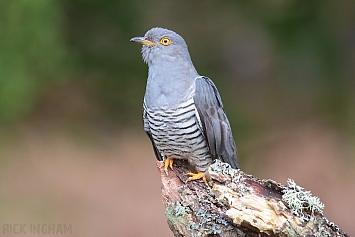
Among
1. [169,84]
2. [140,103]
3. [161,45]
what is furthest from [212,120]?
[140,103]

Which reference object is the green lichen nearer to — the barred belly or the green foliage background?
the barred belly

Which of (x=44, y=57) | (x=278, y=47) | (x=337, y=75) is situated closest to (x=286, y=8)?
(x=278, y=47)

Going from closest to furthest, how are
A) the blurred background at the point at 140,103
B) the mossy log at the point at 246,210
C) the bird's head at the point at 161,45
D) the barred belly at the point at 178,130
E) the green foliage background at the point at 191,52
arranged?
1. the mossy log at the point at 246,210
2. the barred belly at the point at 178,130
3. the bird's head at the point at 161,45
4. the green foliage background at the point at 191,52
5. the blurred background at the point at 140,103

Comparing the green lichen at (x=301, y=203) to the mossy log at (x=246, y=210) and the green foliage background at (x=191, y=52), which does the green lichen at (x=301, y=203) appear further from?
the green foliage background at (x=191, y=52)

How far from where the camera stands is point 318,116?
17.1ft

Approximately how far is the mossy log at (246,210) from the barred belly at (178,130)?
46 cm

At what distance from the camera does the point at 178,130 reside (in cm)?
283

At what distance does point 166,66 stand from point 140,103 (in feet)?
6.24

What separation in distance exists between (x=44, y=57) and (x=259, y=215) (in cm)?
274

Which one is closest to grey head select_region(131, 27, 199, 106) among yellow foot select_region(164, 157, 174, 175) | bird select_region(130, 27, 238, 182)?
bird select_region(130, 27, 238, 182)

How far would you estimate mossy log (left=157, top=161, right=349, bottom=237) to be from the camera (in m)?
2.02

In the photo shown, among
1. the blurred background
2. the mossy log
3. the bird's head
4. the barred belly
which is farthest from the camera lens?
the blurred background

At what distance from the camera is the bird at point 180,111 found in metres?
2.85

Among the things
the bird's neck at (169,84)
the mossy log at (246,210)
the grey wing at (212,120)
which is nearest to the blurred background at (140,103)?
the bird's neck at (169,84)
